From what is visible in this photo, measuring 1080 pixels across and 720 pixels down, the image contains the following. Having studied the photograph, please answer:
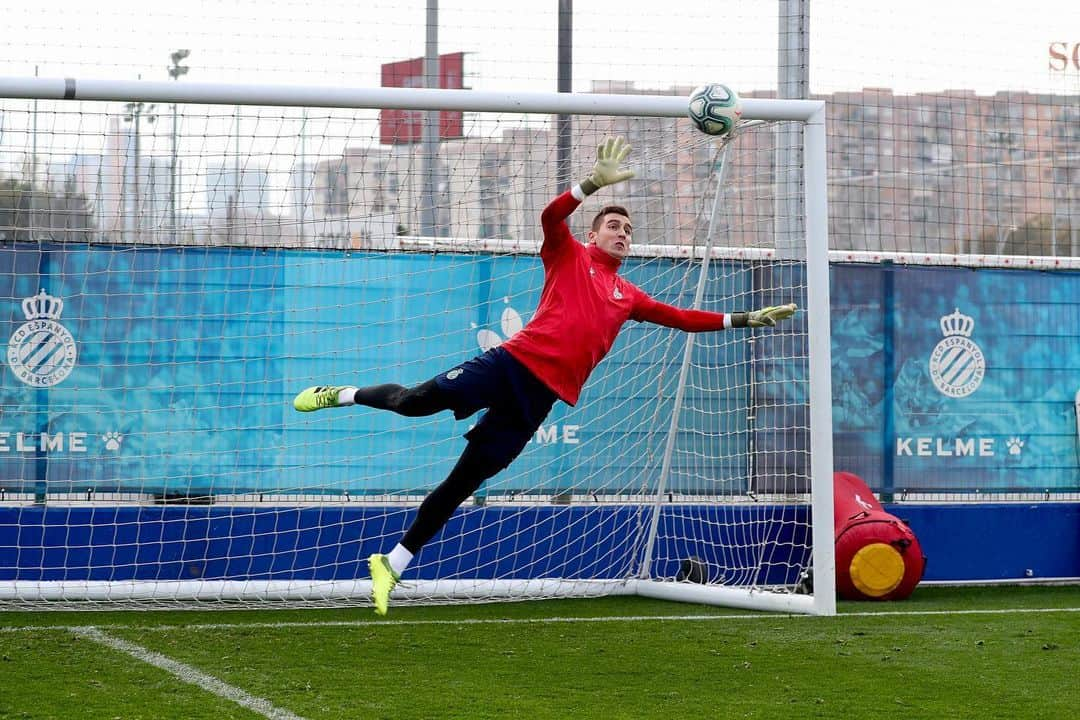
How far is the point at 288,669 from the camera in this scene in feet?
21.6

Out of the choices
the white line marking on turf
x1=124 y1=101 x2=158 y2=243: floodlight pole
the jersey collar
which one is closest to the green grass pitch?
the white line marking on turf

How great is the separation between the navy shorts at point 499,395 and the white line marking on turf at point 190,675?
1627 mm

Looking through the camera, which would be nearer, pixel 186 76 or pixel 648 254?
pixel 648 254

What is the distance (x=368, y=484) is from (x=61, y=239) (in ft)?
8.60

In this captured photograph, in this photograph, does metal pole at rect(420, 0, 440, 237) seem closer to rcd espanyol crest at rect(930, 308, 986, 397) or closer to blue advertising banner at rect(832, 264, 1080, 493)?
blue advertising banner at rect(832, 264, 1080, 493)

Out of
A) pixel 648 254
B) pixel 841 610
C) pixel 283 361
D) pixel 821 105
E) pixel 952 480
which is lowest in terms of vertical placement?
pixel 841 610

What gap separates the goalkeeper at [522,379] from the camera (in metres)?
6.73

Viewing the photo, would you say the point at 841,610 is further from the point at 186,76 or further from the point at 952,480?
the point at 186,76

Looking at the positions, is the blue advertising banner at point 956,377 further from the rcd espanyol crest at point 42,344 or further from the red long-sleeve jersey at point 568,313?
the rcd espanyol crest at point 42,344

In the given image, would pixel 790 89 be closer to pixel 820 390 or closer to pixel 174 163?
pixel 820 390

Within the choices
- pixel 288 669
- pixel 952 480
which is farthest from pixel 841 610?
pixel 288 669

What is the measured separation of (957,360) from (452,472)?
5313 millimetres

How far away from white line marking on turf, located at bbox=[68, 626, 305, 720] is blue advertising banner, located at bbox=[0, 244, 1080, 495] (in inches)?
72.6

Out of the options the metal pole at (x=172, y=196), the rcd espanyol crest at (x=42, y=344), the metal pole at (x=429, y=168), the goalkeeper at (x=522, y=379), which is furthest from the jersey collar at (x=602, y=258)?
the rcd espanyol crest at (x=42, y=344)
